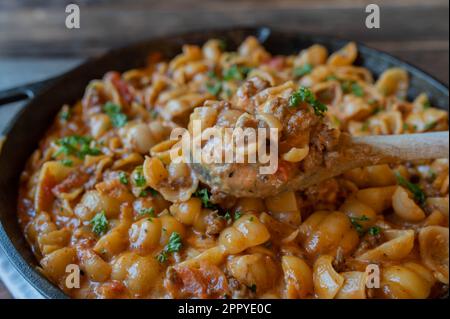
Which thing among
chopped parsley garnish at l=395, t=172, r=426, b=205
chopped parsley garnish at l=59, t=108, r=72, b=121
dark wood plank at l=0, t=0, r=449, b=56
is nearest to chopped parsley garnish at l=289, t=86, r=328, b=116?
chopped parsley garnish at l=395, t=172, r=426, b=205

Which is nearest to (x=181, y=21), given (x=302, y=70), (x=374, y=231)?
(x=302, y=70)

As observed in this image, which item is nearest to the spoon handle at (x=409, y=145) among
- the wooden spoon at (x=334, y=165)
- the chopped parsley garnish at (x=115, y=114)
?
→ the wooden spoon at (x=334, y=165)

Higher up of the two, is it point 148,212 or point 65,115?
point 65,115

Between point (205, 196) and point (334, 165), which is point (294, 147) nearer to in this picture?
point (334, 165)


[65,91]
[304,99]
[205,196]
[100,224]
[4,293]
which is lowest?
[4,293]

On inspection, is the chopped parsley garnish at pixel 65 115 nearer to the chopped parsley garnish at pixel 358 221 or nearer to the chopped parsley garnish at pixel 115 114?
the chopped parsley garnish at pixel 115 114
